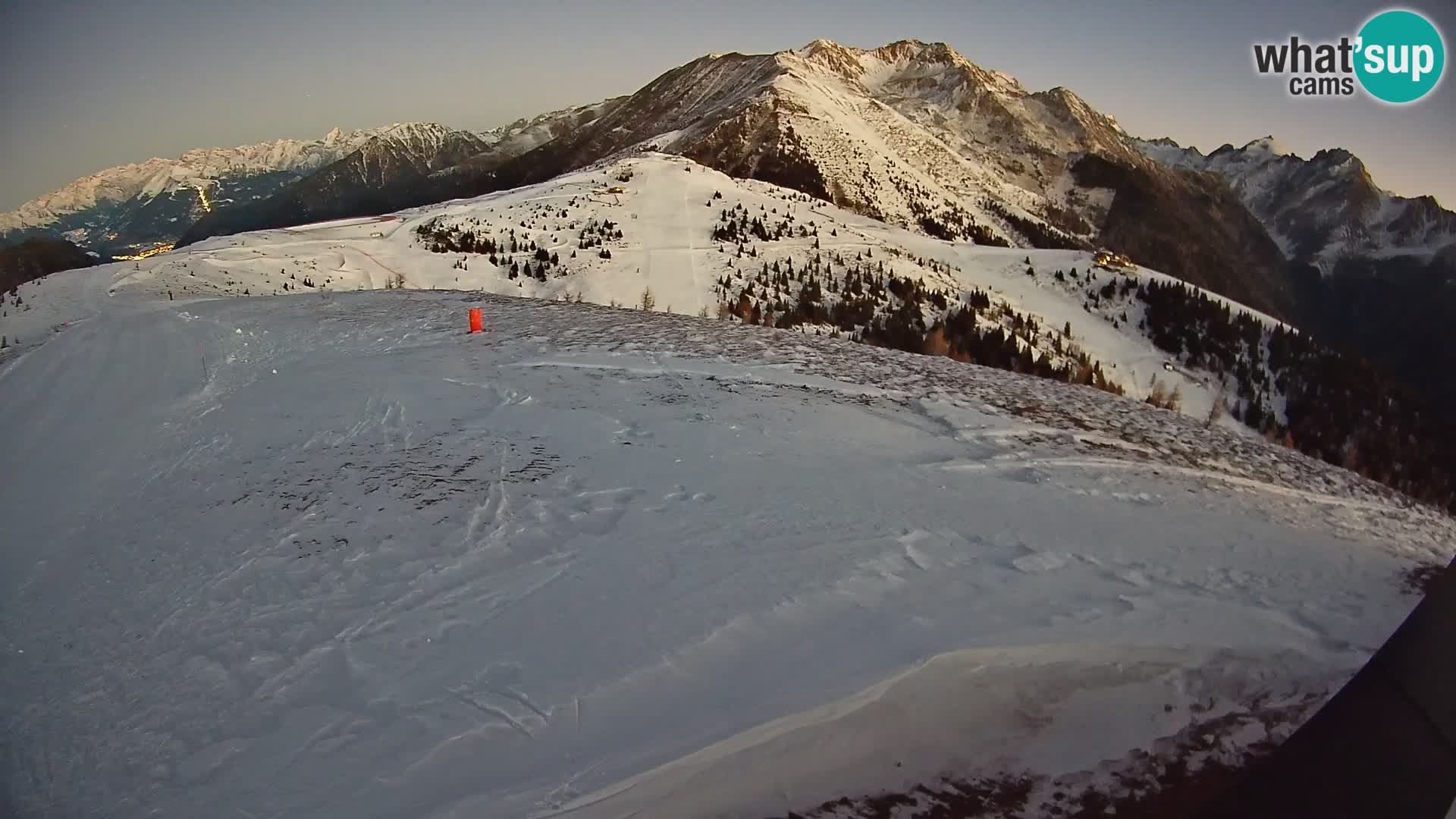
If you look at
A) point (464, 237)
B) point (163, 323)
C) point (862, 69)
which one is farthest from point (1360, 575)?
point (862, 69)

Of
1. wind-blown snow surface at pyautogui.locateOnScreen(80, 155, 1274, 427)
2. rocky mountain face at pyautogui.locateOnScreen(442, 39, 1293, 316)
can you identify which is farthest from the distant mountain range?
wind-blown snow surface at pyautogui.locateOnScreen(80, 155, 1274, 427)

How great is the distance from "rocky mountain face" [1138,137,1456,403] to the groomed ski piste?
87906mm

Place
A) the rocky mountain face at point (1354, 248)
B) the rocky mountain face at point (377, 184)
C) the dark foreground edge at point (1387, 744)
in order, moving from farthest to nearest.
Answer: the rocky mountain face at point (377, 184)
the rocky mountain face at point (1354, 248)
the dark foreground edge at point (1387, 744)

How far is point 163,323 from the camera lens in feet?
34.8

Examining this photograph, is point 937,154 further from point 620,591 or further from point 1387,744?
point 1387,744

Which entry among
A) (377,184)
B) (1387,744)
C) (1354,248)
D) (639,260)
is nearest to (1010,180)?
(639,260)

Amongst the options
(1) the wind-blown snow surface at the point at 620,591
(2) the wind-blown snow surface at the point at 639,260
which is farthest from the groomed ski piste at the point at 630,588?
(2) the wind-blown snow surface at the point at 639,260

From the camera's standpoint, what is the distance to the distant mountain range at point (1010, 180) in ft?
179

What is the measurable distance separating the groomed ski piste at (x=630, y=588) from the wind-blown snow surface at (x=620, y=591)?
0.9 inches

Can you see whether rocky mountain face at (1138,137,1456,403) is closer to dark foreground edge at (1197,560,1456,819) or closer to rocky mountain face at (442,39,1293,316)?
rocky mountain face at (442,39,1293,316)

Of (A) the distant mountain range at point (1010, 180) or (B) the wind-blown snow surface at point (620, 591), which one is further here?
(A) the distant mountain range at point (1010, 180)

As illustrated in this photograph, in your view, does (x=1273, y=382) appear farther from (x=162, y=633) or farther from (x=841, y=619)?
(x=162, y=633)

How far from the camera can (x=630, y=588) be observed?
164 inches

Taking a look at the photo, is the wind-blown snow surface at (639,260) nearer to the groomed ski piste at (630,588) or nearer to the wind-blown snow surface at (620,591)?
the groomed ski piste at (630,588)
